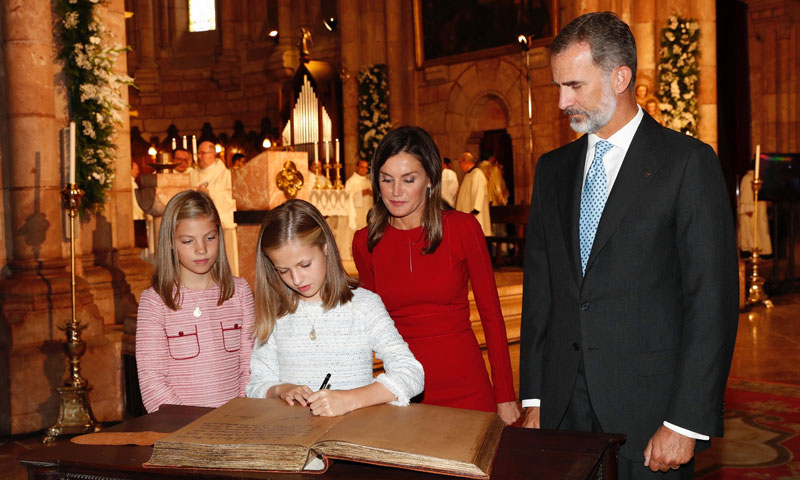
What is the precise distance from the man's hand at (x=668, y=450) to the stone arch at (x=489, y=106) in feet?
37.2

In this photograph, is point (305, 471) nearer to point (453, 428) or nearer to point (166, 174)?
point (453, 428)

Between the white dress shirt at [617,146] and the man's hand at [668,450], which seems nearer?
the man's hand at [668,450]

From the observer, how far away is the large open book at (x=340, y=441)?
128cm

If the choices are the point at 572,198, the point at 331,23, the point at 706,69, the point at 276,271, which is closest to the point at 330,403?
the point at 276,271

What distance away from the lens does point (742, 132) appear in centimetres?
1366

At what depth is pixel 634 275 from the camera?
1.89 m

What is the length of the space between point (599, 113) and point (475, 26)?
498 inches

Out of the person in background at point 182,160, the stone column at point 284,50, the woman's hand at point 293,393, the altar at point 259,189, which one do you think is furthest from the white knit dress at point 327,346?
the stone column at point 284,50

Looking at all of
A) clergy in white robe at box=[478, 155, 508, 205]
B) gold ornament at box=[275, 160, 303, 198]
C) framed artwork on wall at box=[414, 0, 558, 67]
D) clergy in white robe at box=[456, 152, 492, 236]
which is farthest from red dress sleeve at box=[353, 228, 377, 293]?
framed artwork on wall at box=[414, 0, 558, 67]

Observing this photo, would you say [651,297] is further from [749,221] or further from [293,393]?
[749,221]

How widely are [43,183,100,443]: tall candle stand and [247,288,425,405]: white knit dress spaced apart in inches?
126

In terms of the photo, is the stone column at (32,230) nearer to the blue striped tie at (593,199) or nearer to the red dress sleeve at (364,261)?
the red dress sleeve at (364,261)

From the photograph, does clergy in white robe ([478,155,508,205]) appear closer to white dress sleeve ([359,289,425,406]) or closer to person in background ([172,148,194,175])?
person in background ([172,148,194,175])

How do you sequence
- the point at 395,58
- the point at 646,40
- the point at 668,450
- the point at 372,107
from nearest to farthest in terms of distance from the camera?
the point at 668,450, the point at 646,40, the point at 372,107, the point at 395,58
